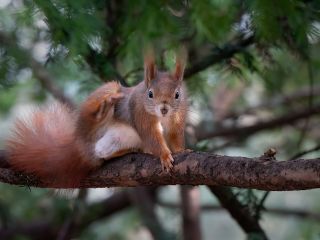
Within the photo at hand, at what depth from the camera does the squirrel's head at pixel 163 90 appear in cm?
255

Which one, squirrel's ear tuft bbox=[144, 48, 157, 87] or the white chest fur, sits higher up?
squirrel's ear tuft bbox=[144, 48, 157, 87]

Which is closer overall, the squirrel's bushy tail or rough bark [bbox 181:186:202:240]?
the squirrel's bushy tail

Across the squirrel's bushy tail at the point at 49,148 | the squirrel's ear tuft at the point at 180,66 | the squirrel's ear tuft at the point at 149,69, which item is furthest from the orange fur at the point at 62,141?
the squirrel's ear tuft at the point at 180,66

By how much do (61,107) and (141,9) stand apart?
27.1 inches

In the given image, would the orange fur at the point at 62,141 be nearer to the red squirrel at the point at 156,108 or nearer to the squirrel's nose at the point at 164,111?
the red squirrel at the point at 156,108

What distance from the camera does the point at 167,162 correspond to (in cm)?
223

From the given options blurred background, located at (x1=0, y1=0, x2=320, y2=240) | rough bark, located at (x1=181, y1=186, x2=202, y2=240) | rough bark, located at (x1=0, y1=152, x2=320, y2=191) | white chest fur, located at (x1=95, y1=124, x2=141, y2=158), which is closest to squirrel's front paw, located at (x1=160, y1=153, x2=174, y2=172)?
rough bark, located at (x1=0, y1=152, x2=320, y2=191)

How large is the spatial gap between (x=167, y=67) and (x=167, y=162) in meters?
1.02

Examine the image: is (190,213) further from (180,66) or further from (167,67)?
(180,66)

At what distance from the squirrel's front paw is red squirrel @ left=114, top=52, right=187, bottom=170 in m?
0.19

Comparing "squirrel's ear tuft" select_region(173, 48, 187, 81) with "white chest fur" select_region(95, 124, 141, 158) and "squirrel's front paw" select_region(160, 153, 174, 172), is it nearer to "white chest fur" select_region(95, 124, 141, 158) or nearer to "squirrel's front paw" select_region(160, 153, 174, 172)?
"white chest fur" select_region(95, 124, 141, 158)

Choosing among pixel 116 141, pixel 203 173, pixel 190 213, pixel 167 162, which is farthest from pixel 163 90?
pixel 190 213

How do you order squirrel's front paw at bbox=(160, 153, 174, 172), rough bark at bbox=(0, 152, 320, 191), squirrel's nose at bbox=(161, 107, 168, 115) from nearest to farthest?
rough bark at bbox=(0, 152, 320, 191), squirrel's front paw at bbox=(160, 153, 174, 172), squirrel's nose at bbox=(161, 107, 168, 115)

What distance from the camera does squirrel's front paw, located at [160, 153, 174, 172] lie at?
2215mm
